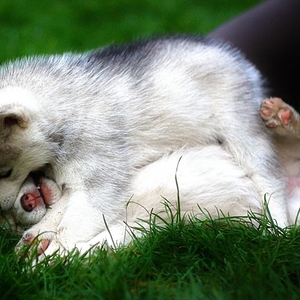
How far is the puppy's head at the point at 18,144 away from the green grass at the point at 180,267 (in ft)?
1.23

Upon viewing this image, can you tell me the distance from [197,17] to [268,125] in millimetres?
5031

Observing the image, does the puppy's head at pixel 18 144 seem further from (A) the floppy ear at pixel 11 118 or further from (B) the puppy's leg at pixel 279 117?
(B) the puppy's leg at pixel 279 117

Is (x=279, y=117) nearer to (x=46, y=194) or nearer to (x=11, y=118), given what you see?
(x=46, y=194)

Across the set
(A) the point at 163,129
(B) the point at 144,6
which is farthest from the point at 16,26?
(A) the point at 163,129

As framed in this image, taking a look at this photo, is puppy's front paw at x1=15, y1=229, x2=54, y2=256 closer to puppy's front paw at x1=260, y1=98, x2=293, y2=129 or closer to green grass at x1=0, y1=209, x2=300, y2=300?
green grass at x1=0, y1=209, x2=300, y2=300

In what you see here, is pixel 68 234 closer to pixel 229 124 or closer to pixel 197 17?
pixel 229 124

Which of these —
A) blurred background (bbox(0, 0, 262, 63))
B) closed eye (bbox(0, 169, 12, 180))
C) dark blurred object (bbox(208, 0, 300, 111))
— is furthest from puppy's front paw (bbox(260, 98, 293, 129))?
blurred background (bbox(0, 0, 262, 63))

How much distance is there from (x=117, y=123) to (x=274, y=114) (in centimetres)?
110

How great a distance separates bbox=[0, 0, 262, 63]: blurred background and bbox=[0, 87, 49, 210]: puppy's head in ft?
10.9

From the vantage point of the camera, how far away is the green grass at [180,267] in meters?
2.86

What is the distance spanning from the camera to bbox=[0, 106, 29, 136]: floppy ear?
363 cm

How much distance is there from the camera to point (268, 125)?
428cm

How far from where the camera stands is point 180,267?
326 centimetres

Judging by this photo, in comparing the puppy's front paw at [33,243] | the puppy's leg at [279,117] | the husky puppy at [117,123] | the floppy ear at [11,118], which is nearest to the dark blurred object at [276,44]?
the husky puppy at [117,123]
